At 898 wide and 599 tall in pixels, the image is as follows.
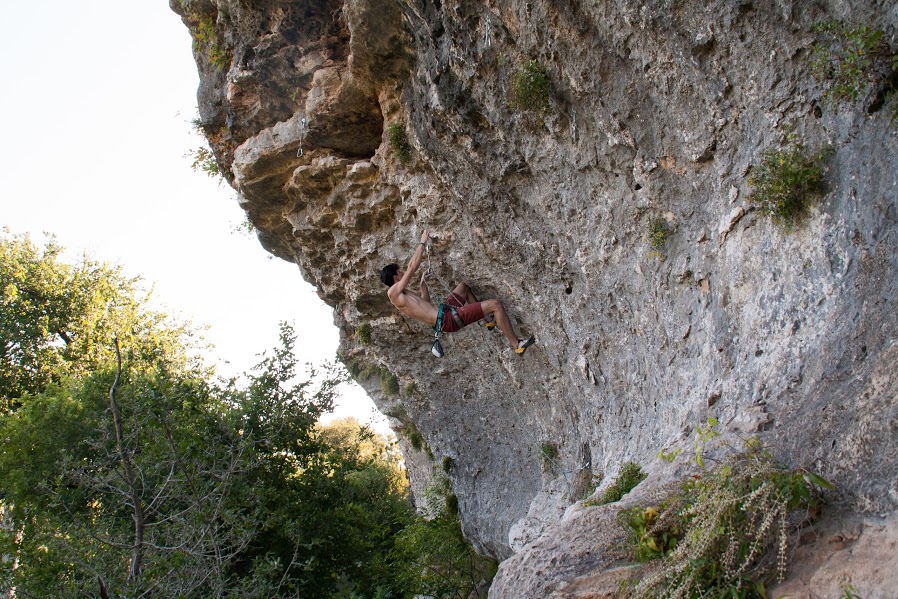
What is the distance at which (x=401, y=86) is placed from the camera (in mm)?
8281

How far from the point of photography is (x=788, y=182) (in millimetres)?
4746

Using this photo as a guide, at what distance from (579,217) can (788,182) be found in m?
2.75

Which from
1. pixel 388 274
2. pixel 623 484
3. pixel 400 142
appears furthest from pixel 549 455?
pixel 400 142

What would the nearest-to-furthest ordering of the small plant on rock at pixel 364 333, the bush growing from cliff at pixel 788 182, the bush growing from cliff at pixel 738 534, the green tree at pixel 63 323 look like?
the bush growing from cliff at pixel 738 534
the bush growing from cliff at pixel 788 182
the small plant on rock at pixel 364 333
the green tree at pixel 63 323

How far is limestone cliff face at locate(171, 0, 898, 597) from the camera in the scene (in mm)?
4367

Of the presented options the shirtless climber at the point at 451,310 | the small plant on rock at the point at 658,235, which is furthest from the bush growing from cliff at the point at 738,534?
the shirtless climber at the point at 451,310

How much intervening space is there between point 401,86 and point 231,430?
24.3 feet

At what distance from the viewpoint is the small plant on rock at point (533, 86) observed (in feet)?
21.8

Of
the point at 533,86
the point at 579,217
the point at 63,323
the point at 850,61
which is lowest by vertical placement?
the point at 850,61

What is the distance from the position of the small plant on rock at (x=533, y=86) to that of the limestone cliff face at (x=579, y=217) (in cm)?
10

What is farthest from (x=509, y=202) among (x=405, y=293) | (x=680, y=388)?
(x=680, y=388)

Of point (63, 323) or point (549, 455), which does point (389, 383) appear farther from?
point (63, 323)

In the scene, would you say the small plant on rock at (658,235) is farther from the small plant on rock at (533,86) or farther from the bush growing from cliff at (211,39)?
the bush growing from cliff at (211,39)

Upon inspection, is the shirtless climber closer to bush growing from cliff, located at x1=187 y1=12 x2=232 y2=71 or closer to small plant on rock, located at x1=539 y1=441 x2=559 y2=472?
small plant on rock, located at x1=539 y1=441 x2=559 y2=472
